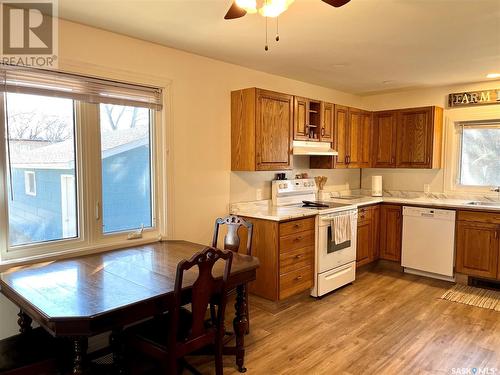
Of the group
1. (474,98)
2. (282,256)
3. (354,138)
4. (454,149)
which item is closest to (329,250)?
(282,256)

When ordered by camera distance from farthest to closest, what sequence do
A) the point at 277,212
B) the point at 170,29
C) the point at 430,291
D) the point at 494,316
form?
the point at 430,291 → the point at 277,212 → the point at 494,316 → the point at 170,29

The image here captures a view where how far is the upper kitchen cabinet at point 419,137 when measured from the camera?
4.68 m

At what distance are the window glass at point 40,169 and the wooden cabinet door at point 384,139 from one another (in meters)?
4.07

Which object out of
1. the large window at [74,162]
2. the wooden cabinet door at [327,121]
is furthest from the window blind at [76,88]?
the wooden cabinet door at [327,121]

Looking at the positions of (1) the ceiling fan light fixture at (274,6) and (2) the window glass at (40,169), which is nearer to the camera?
(1) the ceiling fan light fixture at (274,6)

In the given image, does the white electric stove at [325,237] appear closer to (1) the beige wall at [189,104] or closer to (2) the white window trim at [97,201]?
(1) the beige wall at [189,104]

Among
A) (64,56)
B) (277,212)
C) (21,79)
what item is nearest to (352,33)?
(277,212)

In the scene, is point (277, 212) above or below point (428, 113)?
below

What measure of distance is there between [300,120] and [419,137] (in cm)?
184

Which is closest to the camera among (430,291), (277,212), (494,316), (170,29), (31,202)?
(31,202)

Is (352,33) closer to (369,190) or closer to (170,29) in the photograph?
(170,29)

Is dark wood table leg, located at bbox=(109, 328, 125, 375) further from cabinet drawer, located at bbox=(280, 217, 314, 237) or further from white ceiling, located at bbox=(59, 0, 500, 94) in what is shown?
white ceiling, located at bbox=(59, 0, 500, 94)

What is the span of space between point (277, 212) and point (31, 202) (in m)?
2.14

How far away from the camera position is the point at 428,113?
468 cm
